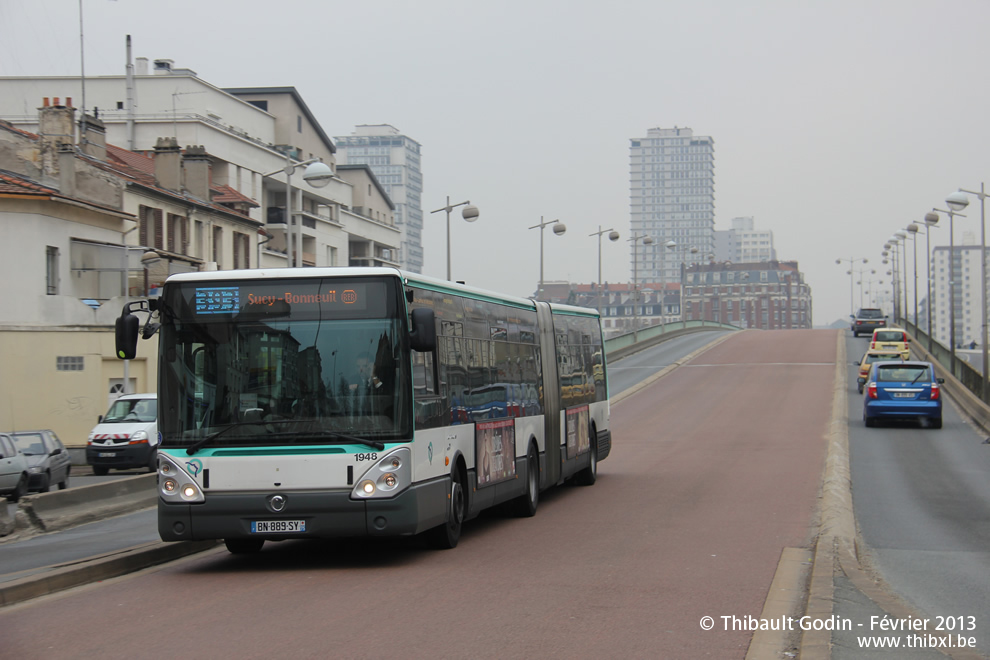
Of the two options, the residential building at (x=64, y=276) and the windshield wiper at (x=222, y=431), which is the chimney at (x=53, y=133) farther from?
the windshield wiper at (x=222, y=431)

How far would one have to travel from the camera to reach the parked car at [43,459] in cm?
2328

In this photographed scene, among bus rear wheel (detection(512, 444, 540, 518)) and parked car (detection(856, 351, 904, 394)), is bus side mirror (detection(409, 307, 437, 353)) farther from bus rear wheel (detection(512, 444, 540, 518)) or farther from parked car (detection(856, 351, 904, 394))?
parked car (detection(856, 351, 904, 394))

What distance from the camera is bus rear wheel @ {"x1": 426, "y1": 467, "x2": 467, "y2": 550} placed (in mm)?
12727

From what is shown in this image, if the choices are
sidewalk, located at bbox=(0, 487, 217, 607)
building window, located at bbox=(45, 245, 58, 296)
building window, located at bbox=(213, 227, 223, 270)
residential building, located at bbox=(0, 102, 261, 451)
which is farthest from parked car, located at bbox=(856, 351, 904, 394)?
sidewalk, located at bbox=(0, 487, 217, 607)

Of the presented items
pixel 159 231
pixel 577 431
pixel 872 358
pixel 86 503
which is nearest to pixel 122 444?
pixel 86 503

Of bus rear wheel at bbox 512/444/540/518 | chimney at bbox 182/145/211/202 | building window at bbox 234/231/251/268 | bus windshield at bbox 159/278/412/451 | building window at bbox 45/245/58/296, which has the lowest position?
bus rear wheel at bbox 512/444/540/518

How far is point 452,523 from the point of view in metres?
12.9

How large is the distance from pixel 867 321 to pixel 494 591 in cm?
7351

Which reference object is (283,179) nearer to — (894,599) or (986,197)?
(986,197)

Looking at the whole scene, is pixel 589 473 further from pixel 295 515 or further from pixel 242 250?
pixel 242 250

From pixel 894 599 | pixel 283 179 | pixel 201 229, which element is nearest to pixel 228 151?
pixel 283 179

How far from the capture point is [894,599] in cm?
962

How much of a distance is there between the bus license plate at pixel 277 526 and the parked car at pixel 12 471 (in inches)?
508

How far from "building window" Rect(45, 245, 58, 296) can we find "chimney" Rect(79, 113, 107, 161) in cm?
724
